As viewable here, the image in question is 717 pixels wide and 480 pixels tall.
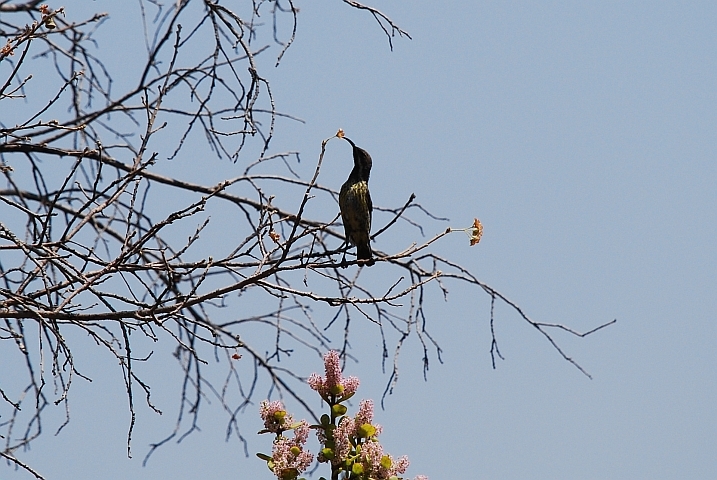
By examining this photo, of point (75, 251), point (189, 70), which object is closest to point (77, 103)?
point (189, 70)

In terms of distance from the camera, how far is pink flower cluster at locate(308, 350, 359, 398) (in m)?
2.44

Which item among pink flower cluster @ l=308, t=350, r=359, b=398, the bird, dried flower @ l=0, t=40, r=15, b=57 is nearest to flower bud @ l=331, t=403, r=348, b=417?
pink flower cluster @ l=308, t=350, r=359, b=398

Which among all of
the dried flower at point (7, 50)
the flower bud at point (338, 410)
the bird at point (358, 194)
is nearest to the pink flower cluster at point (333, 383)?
the flower bud at point (338, 410)

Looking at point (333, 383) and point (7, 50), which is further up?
point (7, 50)

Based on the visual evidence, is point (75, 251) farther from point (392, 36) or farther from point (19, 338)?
point (392, 36)

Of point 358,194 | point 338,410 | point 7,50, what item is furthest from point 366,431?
point 358,194

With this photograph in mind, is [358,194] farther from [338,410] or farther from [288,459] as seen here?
[288,459]

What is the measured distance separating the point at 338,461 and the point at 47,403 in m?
1.58

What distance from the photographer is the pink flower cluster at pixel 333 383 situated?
8.00ft

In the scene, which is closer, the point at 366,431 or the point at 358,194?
the point at 366,431

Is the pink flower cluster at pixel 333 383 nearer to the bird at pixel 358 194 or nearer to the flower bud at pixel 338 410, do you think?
the flower bud at pixel 338 410

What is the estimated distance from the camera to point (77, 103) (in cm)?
385

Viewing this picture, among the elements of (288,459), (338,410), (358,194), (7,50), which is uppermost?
(358,194)

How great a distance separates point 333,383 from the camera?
2438 millimetres
